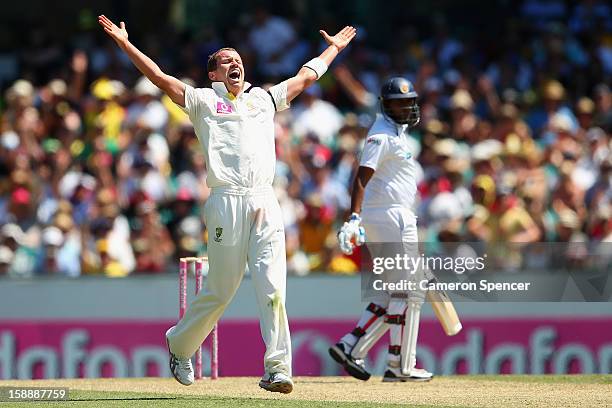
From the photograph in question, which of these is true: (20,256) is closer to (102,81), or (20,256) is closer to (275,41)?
(102,81)

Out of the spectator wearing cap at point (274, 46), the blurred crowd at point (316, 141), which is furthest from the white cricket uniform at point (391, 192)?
the spectator wearing cap at point (274, 46)

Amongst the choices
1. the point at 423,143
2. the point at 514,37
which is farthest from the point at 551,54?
the point at 423,143

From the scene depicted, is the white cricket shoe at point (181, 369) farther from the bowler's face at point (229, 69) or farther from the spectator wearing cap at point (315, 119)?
the spectator wearing cap at point (315, 119)

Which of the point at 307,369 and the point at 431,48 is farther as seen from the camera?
the point at 431,48

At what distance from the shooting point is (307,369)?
1423 cm

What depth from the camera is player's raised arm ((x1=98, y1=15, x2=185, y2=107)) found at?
10.3m

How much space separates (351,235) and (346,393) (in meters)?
1.19

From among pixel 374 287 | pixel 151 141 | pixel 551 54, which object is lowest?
pixel 374 287

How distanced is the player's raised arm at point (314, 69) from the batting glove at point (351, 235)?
3.78 feet

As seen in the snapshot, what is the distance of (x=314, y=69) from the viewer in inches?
434

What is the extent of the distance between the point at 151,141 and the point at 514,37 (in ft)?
18.5

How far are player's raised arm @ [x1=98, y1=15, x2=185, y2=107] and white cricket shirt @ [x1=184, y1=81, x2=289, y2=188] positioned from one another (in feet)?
0.23

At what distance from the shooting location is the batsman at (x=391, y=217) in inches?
468

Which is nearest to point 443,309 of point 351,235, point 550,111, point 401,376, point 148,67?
point 401,376
